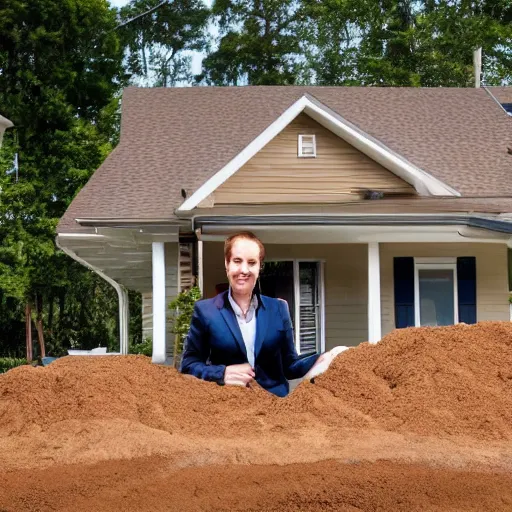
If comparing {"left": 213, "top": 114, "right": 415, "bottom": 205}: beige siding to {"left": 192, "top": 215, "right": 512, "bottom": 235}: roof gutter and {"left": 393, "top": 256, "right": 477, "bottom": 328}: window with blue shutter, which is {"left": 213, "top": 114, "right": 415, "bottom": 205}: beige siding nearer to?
{"left": 393, "top": 256, "right": 477, "bottom": 328}: window with blue shutter

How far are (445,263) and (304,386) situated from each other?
11.0m

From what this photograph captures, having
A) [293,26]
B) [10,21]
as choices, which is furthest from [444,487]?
[293,26]

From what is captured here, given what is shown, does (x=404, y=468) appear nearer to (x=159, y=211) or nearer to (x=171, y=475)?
(x=171, y=475)

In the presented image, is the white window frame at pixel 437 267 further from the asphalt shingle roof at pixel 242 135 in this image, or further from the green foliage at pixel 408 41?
the green foliage at pixel 408 41

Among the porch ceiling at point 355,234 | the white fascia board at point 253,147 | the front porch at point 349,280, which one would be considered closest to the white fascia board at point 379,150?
the white fascia board at point 253,147

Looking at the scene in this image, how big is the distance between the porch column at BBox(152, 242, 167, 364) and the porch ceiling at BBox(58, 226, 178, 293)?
287mm

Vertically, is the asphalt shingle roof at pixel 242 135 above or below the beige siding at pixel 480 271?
above

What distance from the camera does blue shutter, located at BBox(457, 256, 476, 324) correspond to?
1897 centimetres

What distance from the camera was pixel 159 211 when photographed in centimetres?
1900

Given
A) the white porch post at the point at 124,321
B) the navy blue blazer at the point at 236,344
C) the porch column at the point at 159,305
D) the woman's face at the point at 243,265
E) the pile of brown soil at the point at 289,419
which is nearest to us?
the woman's face at the point at 243,265

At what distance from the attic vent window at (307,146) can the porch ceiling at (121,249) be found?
2.62m

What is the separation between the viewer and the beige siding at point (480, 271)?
62.4 feet

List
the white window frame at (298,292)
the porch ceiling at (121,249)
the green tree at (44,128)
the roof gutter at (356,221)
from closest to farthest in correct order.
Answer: the roof gutter at (356,221) → the porch ceiling at (121,249) → the white window frame at (298,292) → the green tree at (44,128)

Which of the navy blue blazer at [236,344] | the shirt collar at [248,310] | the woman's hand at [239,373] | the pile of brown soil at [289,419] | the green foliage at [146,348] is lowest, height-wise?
the green foliage at [146,348]
